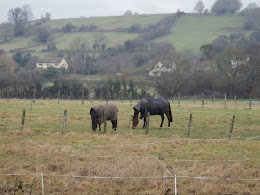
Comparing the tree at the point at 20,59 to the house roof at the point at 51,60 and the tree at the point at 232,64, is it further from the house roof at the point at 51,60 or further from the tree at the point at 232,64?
the tree at the point at 232,64

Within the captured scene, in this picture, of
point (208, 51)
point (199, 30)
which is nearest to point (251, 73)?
point (208, 51)

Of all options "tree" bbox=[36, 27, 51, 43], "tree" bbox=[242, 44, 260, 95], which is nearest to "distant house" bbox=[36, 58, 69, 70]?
"tree" bbox=[36, 27, 51, 43]

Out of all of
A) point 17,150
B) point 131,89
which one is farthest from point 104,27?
point 17,150

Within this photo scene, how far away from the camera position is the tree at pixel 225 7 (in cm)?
14761

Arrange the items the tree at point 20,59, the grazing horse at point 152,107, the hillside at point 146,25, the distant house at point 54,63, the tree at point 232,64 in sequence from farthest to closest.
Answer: the hillside at point 146,25, the tree at point 20,59, the distant house at point 54,63, the tree at point 232,64, the grazing horse at point 152,107

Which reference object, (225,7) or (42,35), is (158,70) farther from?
(225,7)

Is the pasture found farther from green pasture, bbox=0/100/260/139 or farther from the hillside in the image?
the hillside

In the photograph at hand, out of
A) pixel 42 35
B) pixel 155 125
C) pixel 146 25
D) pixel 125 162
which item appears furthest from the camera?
pixel 146 25

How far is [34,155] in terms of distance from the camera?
15.2 metres

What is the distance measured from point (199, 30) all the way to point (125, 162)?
112604 millimetres

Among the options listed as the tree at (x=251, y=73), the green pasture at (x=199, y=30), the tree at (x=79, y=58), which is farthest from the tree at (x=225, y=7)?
the tree at (x=251, y=73)

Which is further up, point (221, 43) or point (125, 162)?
point (221, 43)

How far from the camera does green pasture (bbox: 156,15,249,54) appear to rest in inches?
4213

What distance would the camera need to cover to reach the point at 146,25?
420 ft
